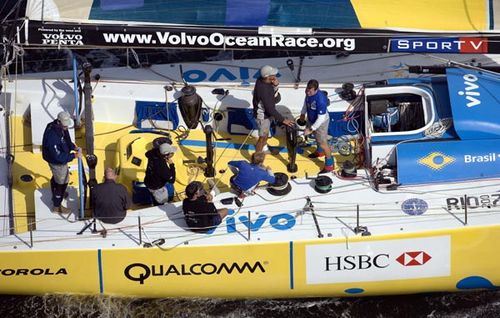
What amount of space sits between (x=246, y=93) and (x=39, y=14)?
2739 millimetres

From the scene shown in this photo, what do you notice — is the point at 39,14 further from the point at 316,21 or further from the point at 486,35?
the point at 486,35

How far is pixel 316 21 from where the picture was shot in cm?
907

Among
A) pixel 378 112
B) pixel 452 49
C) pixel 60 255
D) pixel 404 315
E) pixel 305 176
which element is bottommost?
pixel 404 315

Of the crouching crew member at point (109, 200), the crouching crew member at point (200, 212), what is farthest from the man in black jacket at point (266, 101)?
the crouching crew member at point (109, 200)

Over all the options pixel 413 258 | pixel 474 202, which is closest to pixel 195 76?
pixel 413 258

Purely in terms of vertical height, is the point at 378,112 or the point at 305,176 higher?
the point at 378,112

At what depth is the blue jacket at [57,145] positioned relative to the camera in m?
9.01

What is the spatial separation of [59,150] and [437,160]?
3.80 meters

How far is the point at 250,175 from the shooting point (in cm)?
898

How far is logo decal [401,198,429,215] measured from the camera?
29.2 ft

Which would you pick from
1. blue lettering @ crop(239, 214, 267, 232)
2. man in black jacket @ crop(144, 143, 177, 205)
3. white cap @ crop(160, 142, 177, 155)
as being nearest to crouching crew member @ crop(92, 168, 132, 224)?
man in black jacket @ crop(144, 143, 177, 205)

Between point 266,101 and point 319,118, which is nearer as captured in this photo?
point 319,118

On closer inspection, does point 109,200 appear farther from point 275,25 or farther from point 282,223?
point 275,25

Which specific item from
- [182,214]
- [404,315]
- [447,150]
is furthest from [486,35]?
[182,214]
